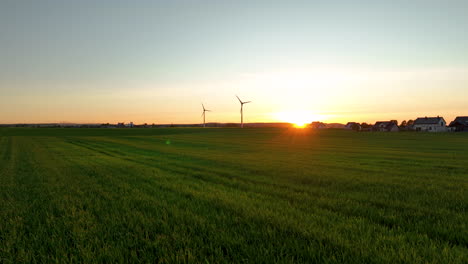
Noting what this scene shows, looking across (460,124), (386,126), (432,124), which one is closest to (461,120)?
(460,124)

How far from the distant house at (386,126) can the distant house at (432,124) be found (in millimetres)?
11092

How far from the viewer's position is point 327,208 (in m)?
6.73

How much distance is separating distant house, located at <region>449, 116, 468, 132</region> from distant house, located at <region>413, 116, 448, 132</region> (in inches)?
232

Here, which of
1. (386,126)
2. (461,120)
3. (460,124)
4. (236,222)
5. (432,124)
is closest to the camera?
(236,222)

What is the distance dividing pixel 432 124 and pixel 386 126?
20.8m

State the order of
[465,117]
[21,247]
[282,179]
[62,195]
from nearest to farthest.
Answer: [21,247] → [62,195] → [282,179] → [465,117]

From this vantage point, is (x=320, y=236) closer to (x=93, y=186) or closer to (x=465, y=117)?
(x=93, y=186)

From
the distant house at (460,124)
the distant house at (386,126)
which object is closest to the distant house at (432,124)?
the distant house at (460,124)

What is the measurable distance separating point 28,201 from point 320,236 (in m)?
8.58

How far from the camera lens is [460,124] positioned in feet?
363

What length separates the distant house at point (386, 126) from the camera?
452 feet

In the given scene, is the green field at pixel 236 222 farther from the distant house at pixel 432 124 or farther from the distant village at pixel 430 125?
the distant house at pixel 432 124

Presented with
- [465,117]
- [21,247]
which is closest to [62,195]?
[21,247]

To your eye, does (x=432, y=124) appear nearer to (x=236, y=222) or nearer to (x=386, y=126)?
(x=386, y=126)
